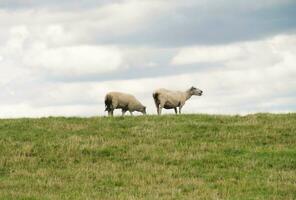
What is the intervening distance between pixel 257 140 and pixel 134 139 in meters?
4.36

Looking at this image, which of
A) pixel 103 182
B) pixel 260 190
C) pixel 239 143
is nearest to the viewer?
pixel 260 190

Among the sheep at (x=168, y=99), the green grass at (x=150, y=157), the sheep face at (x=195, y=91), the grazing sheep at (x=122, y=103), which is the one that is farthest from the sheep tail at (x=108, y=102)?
the green grass at (x=150, y=157)

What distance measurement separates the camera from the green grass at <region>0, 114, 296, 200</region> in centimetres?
1653

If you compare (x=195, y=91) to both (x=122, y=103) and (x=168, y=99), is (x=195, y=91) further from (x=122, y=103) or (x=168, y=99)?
(x=122, y=103)

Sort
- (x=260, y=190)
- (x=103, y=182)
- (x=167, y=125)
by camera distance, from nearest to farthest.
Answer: (x=260, y=190)
(x=103, y=182)
(x=167, y=125)

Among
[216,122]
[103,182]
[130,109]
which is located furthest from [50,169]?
[130,109]

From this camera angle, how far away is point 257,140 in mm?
23547

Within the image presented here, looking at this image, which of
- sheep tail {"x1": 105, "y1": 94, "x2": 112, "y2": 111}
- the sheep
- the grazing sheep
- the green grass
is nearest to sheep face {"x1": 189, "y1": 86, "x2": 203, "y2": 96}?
the sheep

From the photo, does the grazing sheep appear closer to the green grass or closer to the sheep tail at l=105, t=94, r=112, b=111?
the sheep tail at l=105, t=94, r=112, b=111

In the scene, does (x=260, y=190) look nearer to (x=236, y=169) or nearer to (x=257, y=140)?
(x=236, y=169)

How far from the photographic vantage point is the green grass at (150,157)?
16531 millimetres

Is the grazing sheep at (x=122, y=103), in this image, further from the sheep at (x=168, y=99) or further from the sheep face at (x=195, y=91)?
the sheep face at (x=195, y=91)

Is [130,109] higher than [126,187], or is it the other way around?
[130,109]

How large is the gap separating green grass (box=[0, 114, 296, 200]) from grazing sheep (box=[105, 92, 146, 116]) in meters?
8.09
